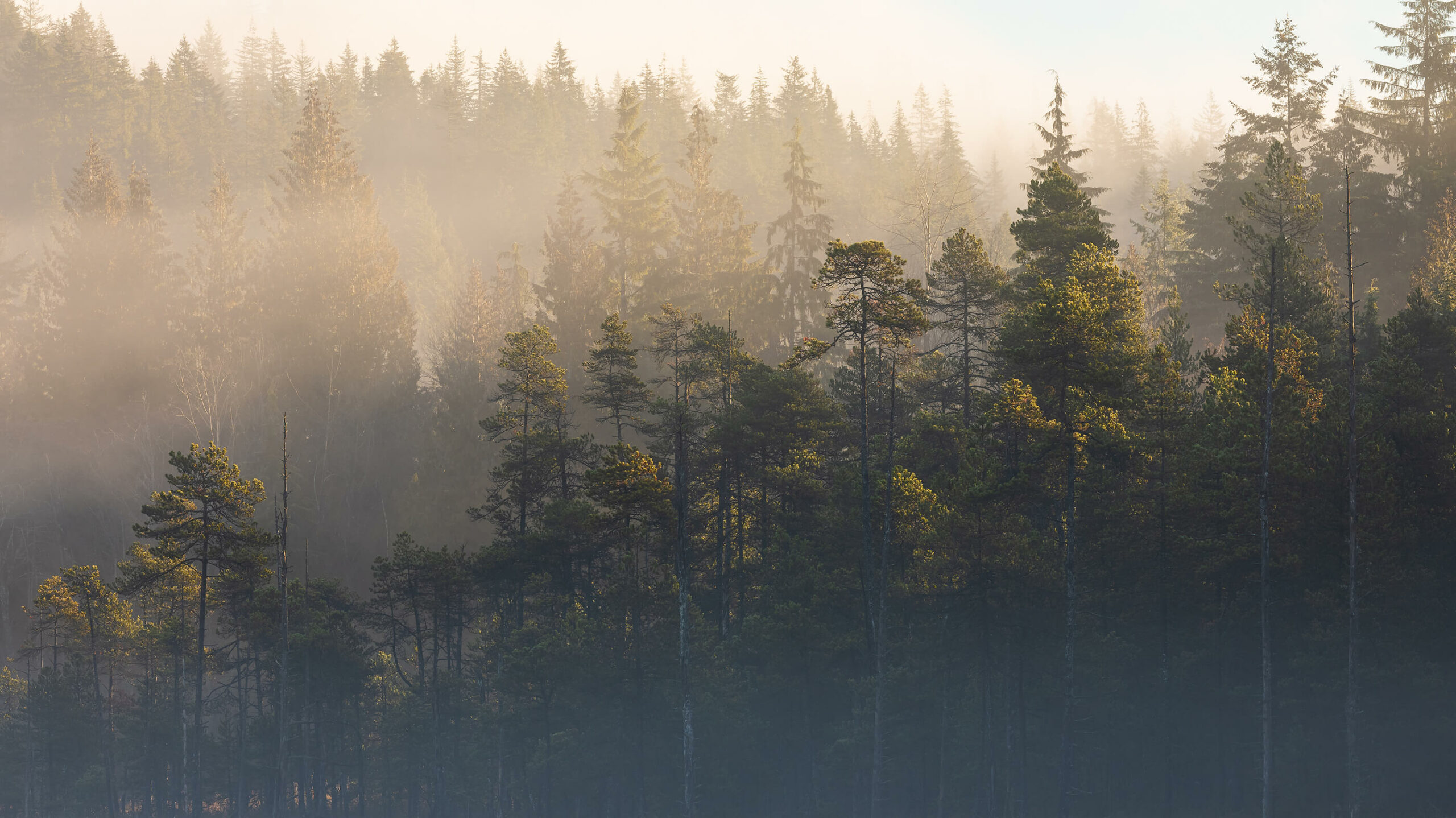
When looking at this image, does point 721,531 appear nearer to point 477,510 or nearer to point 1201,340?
point 477,510

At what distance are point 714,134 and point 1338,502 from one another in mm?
110260

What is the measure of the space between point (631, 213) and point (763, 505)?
32553 millimetres

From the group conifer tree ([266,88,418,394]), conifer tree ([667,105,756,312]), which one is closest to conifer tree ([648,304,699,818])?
conifer tree ([667,105,756,312])

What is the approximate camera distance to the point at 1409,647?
31266mm

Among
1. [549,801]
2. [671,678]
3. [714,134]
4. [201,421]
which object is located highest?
[714,134]

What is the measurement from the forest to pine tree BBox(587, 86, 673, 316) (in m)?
0.41

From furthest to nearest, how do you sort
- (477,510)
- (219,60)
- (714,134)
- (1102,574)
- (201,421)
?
(219,60)
(714,134)
(201,421)
(477,510)
(1102,574)

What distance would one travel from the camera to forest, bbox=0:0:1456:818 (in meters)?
32.5

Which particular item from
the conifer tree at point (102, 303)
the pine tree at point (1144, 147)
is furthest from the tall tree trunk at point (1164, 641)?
the pine tree at point (1144, 147)

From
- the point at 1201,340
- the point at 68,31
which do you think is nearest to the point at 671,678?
the point at 1201,340

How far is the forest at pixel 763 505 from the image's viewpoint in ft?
107

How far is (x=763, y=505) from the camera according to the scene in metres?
44.9

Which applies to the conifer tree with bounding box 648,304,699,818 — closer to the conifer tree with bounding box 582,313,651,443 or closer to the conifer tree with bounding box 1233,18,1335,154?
the conifer tree with bounding box 582,313,651,443

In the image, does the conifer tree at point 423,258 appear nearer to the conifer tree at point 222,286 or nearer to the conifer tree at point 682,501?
the conifer tree at point 222,286
